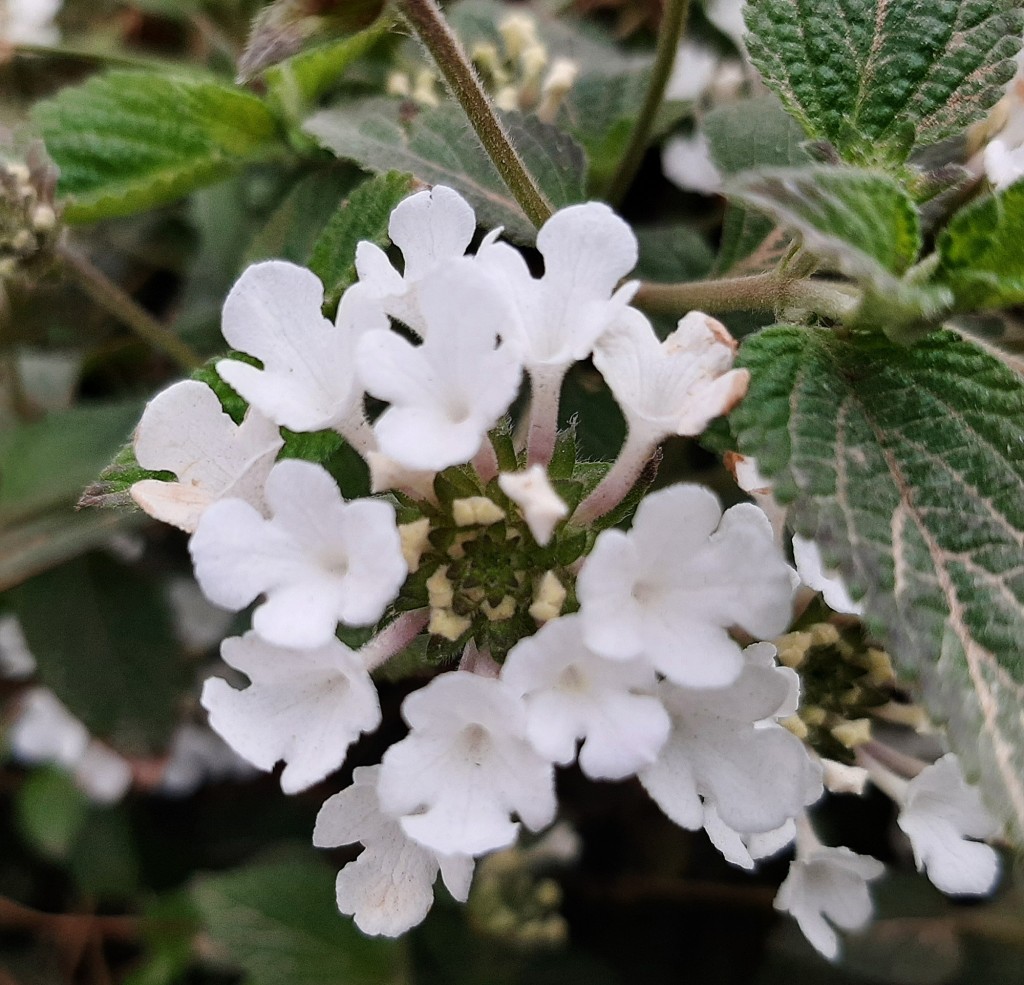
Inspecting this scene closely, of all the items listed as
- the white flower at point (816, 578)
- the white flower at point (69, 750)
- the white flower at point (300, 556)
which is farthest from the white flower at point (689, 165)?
the white flower at point (69, 750)

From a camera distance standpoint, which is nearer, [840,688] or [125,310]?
[840,688]

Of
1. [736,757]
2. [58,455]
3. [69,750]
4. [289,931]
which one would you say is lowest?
[69,750]

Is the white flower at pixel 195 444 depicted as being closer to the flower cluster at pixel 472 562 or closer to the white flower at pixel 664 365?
the flower cluster at pixel 472 562

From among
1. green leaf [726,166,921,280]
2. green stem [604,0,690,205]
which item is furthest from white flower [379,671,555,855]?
green stem [604,0,690,205]

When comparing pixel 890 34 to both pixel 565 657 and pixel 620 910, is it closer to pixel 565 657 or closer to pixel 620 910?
pixel 565 657

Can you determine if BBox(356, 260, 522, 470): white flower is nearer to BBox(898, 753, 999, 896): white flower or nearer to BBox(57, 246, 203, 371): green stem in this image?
BBox(898, 753, 999, 896): white flower

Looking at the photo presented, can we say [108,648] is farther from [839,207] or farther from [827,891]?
[839,207]

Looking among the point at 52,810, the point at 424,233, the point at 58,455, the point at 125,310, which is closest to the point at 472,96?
the point at 424,233

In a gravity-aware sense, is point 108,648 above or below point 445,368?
below
